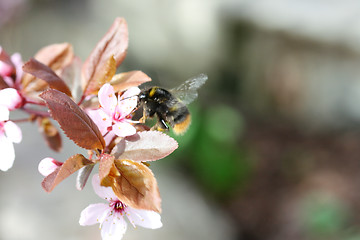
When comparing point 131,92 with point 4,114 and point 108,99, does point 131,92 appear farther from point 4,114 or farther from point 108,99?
point 4,114

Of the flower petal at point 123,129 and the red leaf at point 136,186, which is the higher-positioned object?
the flower petal at point 123,129

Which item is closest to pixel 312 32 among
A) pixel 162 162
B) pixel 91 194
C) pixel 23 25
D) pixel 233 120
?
pixel 233 120

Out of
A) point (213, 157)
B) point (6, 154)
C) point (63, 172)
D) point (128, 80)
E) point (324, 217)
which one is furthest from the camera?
point (213, 157)

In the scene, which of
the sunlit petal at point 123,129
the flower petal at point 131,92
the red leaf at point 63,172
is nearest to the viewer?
the red leaf at point 63,172

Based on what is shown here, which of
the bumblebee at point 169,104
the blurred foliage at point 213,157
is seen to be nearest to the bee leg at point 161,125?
the bumblebee at point 169,104

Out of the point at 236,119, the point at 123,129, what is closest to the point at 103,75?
the point at 123,129

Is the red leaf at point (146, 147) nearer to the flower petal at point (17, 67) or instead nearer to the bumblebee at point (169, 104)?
the bumblebee at point (169, 104)

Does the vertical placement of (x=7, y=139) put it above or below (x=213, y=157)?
above

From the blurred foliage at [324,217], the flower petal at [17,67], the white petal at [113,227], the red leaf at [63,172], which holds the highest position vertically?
the flower petal at [17,67]
